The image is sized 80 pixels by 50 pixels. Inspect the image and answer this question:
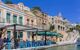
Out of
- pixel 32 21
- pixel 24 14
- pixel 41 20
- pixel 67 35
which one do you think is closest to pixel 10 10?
pixel 24 14

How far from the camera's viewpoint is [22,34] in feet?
139

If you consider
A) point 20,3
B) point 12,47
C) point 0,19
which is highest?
point 20,3

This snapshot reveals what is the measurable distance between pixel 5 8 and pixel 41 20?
837 inches

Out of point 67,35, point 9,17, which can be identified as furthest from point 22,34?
point 67,35

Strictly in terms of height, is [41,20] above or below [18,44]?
above

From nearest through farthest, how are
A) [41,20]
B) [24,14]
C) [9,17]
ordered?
1. [9,17]
2. [24,14]
3. [41,20]

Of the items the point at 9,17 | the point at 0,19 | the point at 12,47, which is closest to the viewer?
the point at 12,47

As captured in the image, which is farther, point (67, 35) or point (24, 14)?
point (67, 35)

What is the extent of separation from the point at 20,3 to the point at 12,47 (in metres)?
21.4

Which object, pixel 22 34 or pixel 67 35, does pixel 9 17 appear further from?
pixel 67 35

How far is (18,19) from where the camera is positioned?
40.7m

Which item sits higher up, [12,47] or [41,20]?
[41,20]

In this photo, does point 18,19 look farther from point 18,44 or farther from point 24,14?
point 18,44

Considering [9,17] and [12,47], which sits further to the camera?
[9,17]
